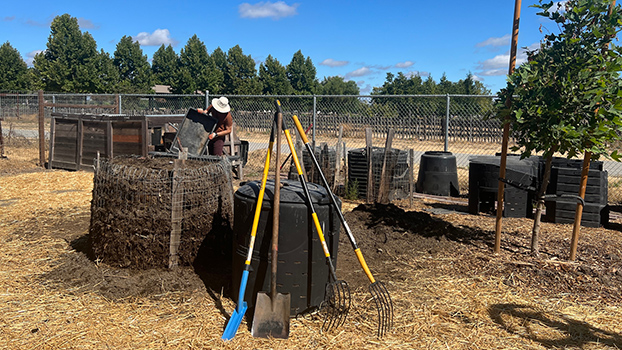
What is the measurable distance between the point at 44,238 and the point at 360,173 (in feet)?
17.8

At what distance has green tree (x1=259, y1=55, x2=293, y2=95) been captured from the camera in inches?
2269

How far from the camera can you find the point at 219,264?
4.99m

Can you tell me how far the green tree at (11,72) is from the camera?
48.3 meters

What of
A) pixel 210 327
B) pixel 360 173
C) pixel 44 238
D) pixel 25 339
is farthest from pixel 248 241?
pixel 360 173

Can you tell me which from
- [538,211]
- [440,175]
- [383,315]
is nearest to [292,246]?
[383,315]

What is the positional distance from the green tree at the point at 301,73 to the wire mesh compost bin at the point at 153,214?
195ft

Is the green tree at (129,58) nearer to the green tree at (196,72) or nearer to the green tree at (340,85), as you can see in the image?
the green tree at (196,72)

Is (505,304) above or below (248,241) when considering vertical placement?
below

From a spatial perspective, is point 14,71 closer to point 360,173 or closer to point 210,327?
point 360,173

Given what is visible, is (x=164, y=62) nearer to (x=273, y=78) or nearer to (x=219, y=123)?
(x=273, y=78)

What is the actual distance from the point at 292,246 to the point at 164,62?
6481 cm

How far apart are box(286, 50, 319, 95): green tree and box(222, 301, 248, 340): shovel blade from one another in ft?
200

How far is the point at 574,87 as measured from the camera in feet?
15.1

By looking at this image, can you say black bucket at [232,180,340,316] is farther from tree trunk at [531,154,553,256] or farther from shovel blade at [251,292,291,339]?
tree trunk at [531,154,553,256]
